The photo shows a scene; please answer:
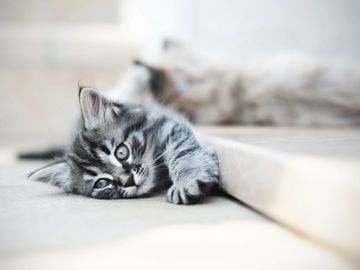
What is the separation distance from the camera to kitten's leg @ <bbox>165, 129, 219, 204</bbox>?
1.26 m

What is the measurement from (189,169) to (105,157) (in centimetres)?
24

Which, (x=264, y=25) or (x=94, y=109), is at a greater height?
(x=264, y=25)

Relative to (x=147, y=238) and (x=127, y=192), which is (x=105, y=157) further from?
(x=147, y=238)

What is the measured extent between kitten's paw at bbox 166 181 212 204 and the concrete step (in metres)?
0.09

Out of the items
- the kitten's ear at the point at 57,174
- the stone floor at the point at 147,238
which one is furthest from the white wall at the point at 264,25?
the stone floor at the point at 147,238

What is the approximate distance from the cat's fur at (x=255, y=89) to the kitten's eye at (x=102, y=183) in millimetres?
1146

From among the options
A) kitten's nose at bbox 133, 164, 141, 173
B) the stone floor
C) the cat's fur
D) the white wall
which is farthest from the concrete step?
the white wall

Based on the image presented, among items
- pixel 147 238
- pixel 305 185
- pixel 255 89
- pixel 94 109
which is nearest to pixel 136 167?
pixel 94 109

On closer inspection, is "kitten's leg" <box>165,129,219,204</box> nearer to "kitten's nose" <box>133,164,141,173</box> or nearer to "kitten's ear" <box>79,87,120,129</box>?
"kitten's nose" <box>133,164,141,173</box>

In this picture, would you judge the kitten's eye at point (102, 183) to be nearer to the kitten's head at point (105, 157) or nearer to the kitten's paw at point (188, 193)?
the kitten's head at point (105, 157)

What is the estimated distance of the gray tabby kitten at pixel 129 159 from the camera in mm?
1333

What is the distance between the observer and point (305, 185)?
0.94 metres

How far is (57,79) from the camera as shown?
3877 mm

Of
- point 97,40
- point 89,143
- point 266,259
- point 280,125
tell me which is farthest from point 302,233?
point 97,40
